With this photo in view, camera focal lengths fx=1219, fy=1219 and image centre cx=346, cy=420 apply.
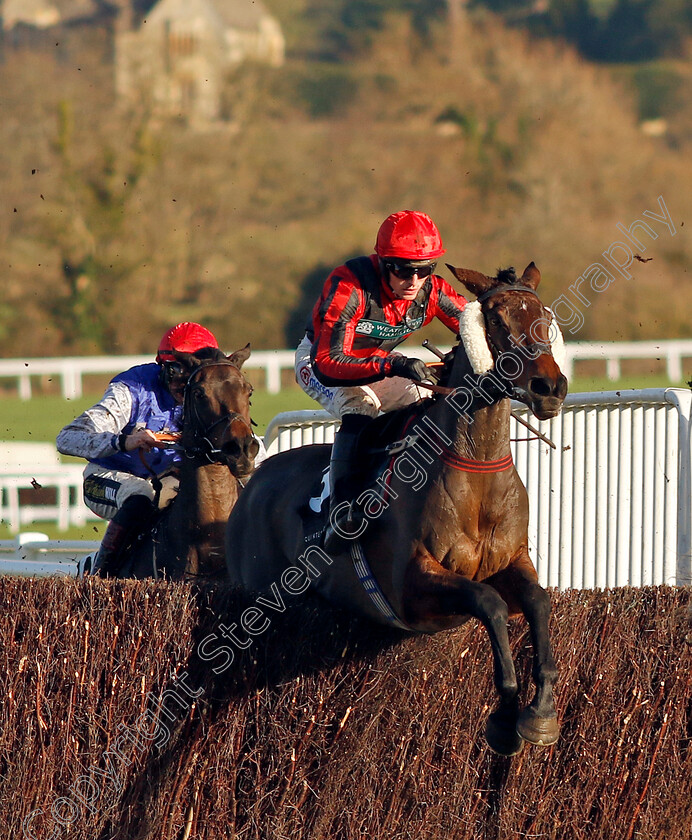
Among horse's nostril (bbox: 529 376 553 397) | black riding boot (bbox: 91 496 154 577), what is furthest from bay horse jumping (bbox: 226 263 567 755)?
black riding boot (bbox: 91 496 154 577)

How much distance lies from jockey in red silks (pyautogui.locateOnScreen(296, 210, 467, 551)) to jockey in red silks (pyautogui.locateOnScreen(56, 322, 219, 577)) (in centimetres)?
133

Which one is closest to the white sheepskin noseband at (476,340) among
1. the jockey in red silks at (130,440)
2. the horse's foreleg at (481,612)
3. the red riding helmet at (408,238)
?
the red riding helmet at (408,238)

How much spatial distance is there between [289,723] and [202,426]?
1743mm

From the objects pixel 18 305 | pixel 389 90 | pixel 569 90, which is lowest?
pixel 18 305

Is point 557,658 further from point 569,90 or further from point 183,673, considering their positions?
point 569,90

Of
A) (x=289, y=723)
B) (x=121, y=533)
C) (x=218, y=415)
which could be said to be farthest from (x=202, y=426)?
(x=289, y=723)

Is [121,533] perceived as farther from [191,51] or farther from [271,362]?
[191,51]

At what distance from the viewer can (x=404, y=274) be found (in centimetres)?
452

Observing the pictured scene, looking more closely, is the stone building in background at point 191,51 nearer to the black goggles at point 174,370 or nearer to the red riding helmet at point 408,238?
the black goggles at point 174,370

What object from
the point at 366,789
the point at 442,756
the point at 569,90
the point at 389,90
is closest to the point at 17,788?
the point at 366,789

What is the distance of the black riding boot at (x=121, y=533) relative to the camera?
5.93 meters

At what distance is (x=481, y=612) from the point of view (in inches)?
151

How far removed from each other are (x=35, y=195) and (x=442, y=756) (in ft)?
89.3

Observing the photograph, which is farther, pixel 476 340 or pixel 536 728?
pixel 476 340
